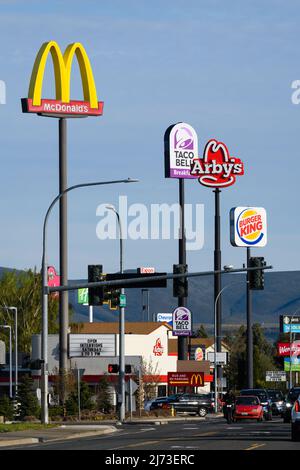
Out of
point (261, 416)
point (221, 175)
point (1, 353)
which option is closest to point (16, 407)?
point (261, 416)

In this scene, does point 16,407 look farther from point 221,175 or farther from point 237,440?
point 221,175

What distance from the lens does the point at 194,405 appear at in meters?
83.1

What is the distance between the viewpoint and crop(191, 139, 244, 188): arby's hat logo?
110062mm

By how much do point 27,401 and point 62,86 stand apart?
82.3 feet

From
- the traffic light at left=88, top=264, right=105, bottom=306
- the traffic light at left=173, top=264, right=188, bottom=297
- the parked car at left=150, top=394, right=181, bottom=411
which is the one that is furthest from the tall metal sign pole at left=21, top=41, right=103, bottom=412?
the traffic light at left=88, top=264, right=105, bottom=306

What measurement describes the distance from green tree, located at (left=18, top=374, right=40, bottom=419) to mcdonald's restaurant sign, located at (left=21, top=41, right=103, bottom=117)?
2214cm

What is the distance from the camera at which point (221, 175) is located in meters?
111

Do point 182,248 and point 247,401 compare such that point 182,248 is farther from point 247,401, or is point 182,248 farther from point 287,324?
point 287,324

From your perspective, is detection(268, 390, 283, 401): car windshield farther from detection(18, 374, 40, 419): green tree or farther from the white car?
the white car

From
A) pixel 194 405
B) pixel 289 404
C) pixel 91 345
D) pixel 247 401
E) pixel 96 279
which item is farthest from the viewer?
pixel 91 345

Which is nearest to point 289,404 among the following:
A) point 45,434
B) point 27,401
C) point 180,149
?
point 27,401

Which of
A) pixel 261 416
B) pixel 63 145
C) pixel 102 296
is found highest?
pixel 63 145

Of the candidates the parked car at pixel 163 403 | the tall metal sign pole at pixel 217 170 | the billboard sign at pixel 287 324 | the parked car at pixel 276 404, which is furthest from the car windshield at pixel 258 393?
the billboard sign at pixel 287 324
